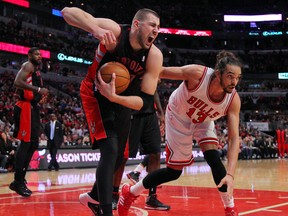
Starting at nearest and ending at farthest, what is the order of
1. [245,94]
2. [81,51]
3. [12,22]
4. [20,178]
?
[20,178] → [12,22] → [81,51] → [245,94]

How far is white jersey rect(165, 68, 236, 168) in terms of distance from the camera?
13.8 ft

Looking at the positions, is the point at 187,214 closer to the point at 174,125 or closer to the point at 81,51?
the point at 174,125

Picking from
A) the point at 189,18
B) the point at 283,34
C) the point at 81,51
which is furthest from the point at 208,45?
the point at 81,51

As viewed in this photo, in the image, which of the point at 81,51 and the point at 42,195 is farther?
the point at 81,51

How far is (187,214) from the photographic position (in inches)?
183

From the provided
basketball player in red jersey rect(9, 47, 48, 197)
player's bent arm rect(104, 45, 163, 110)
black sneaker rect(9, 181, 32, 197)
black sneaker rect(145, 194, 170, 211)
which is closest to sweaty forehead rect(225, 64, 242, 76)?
player's bent arm rect(104, 45, 163, 110)

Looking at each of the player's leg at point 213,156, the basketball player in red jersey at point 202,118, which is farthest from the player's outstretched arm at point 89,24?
the player's leg at point 213,156

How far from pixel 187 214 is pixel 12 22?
2668 cm

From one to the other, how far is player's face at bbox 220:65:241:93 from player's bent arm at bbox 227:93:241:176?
352 millimetres

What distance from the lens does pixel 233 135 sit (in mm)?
3979

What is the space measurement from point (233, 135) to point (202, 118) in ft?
1.65

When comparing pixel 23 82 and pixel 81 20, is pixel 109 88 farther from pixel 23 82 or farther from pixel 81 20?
pixel 23 82

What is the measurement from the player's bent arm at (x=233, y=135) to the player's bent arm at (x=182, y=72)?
17.1 inches

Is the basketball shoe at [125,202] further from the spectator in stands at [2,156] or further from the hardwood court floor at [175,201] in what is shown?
→ the spectator in stands at [2,156]
